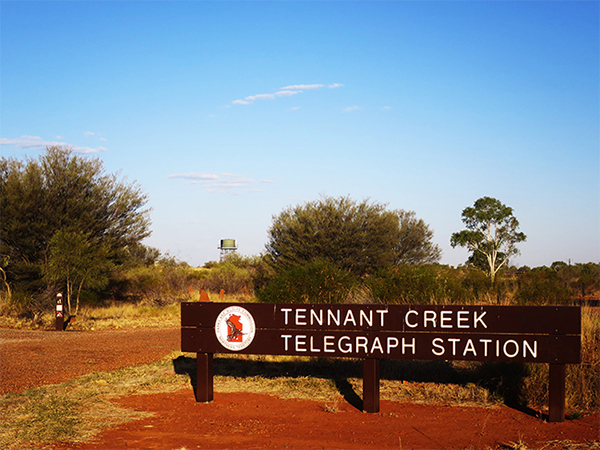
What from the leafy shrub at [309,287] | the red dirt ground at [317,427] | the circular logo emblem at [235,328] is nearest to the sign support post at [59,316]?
the leafy shrub at [309,287]

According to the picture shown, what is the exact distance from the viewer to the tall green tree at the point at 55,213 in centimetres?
2359

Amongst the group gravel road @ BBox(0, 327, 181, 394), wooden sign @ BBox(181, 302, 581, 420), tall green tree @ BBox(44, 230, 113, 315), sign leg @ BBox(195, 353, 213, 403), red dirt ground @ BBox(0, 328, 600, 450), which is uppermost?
tall green tree @ BBox(44, 230, 113, 315)

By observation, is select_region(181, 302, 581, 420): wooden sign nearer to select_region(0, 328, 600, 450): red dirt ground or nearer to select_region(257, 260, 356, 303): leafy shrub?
select_region(0, 328, 600, 450): red dirt ground

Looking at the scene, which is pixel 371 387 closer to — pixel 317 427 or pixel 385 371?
pixel 317 427

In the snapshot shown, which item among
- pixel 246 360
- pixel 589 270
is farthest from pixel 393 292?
pixel 589 270

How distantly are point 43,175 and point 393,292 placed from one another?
1855cm

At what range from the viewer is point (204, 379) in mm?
7676

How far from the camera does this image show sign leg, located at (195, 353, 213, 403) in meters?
7.64

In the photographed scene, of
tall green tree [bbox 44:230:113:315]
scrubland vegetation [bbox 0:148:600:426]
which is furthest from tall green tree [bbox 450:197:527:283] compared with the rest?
tall green tree [bbox 44:230:113:315]

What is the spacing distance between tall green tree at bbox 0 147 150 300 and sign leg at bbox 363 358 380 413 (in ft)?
59.7

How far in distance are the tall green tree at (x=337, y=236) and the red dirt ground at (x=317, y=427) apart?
2200 cm

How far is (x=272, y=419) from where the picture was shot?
677 centimetres

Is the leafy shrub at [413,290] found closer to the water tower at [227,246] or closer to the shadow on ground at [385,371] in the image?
the shadow on ground at [385,371]

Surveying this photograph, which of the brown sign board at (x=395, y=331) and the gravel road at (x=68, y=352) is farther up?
the brown sign board at (x=395, y=331)
